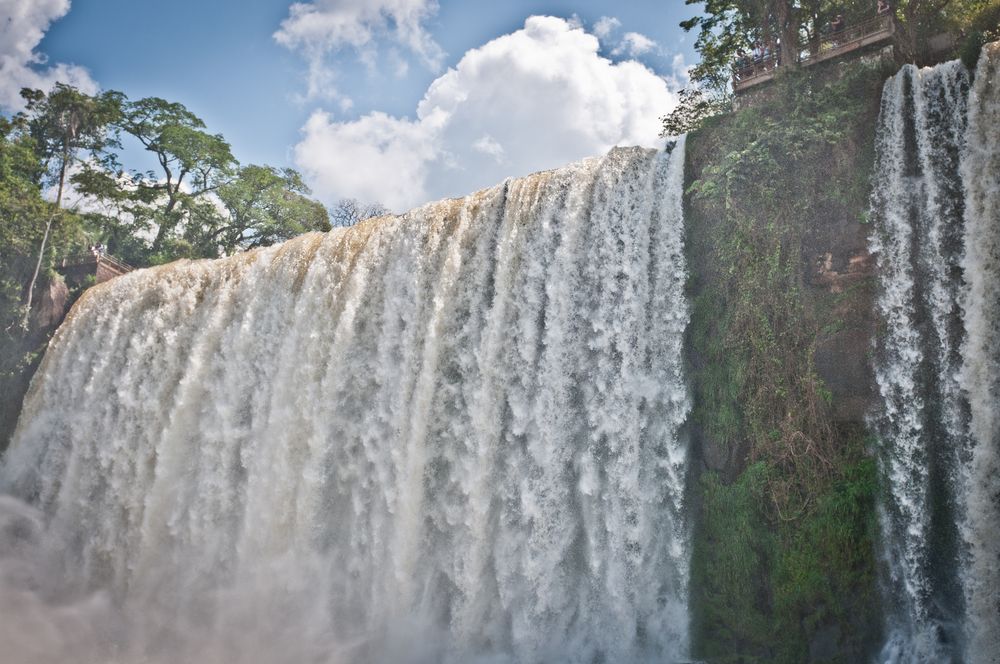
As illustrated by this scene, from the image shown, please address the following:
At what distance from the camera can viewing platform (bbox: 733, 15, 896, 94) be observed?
43.7 ft

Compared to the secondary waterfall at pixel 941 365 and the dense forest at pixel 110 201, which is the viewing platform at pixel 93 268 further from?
the secondary waterfall at pixel 941 365

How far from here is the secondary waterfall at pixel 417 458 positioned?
870 centimetres

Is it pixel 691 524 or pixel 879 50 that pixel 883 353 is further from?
pixel 879 50

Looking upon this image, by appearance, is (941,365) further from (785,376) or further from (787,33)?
(787,33)

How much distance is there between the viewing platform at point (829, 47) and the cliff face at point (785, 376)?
13.9ft

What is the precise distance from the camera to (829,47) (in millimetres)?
14609

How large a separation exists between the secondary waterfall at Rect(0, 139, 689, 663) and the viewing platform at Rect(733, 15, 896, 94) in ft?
19.1

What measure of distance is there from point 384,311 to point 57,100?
21.0 metres

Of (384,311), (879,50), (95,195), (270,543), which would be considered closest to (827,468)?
(384,311)

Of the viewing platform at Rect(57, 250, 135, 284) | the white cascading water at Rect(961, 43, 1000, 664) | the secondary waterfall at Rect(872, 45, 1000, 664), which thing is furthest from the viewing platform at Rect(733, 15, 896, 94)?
the viewing platform at Rect(57, 250, 135, 284)

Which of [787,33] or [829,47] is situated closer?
[787,33]

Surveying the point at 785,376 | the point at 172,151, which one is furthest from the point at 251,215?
the point at 785,376

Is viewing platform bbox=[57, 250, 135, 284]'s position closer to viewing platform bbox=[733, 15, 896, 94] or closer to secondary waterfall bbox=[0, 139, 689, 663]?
secondary waterfall bbox=[0, 139, 689, 663]

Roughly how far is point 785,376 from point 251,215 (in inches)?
998
